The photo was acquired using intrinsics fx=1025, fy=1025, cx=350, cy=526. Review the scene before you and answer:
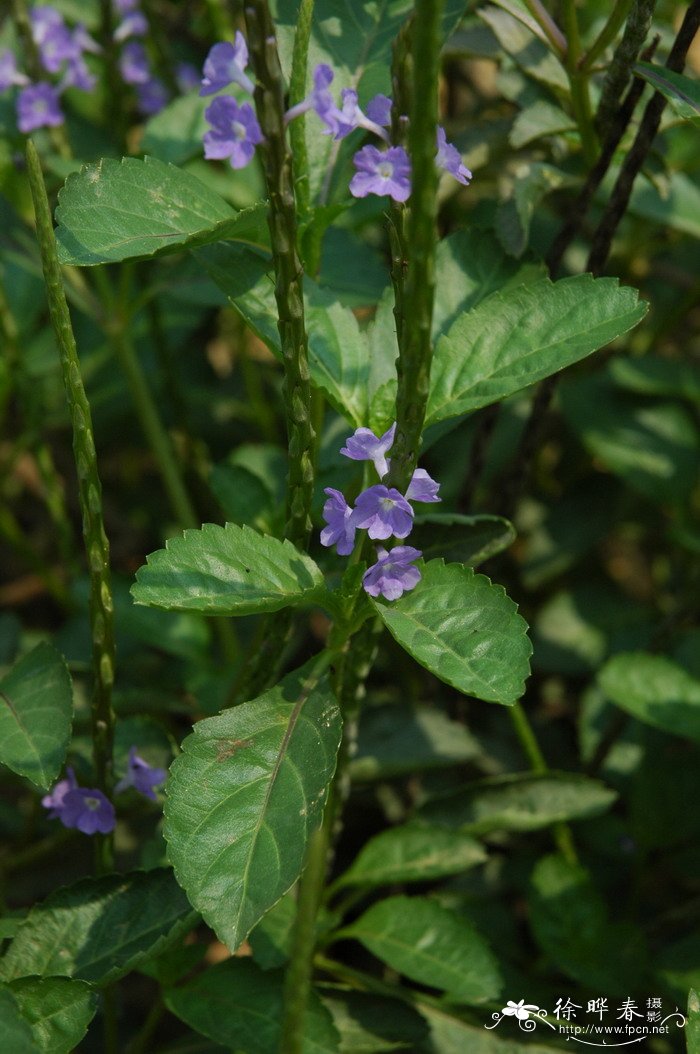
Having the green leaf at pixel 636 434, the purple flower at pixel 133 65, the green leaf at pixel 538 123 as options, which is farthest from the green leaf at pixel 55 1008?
the purple flower at pixel 133 65

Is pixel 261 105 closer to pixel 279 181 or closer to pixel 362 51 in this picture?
pixel 279 181

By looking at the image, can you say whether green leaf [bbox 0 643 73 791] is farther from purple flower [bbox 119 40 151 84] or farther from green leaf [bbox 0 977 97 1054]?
purple flower [bbox 119 40 151 84]

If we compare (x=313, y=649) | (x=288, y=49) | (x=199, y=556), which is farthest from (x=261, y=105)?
(x=313, y=649)

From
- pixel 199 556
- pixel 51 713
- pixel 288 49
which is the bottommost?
pixel 51 713

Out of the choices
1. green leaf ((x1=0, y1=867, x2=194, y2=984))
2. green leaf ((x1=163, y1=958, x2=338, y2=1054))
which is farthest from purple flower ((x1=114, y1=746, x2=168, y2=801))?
green leaf ((x1=163, y1=958, x2=338, y2=1054))

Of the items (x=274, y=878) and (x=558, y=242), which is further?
(x=558, y=242)

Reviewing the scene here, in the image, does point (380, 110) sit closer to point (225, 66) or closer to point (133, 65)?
point (225, 66)

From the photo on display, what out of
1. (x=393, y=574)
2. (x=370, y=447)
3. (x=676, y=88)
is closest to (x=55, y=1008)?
(x=393, y=574)

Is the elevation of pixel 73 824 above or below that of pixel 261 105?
below
